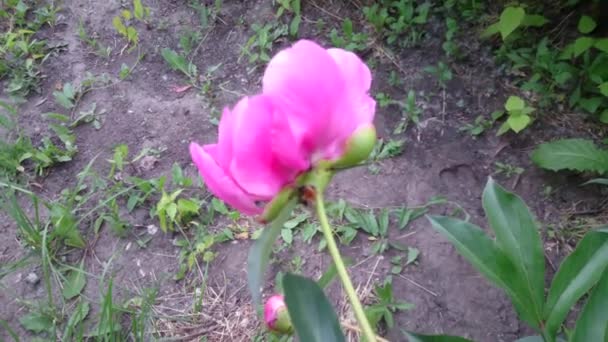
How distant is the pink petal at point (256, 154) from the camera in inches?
18.1

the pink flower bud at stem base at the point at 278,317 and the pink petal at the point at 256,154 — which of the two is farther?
the pink flower bud at stem base at the point at 278,317

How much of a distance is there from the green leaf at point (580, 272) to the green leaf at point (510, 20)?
1.19m

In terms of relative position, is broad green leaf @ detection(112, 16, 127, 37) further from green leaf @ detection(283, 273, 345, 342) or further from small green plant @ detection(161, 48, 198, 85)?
green leaf @ detection(283, 273, 345, 342)

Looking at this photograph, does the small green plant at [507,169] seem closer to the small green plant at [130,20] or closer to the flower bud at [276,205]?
the flower bud at [276,205]

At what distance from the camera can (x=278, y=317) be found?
681 millimetres

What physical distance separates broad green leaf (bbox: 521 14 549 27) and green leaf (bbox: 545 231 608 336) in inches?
52.3

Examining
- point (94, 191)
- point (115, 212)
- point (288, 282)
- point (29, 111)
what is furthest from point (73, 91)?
point (288, 282)

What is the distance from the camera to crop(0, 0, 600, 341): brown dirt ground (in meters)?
1.52

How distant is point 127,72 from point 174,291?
1.00 m

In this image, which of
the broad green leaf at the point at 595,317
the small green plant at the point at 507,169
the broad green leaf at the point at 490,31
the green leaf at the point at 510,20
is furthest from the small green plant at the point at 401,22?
the broad green leaf at the point at 595,317

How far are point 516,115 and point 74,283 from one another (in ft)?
4.58

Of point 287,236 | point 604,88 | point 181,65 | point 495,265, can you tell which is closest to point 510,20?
point 604,88

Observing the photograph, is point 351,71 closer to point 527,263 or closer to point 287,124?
point 287,124

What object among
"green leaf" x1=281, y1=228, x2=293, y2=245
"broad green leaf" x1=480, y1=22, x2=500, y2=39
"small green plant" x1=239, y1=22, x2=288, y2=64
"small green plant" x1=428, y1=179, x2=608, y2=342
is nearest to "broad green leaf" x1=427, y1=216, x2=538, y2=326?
"small green plant" x1=428, y1=179, x2=608, y2=342
